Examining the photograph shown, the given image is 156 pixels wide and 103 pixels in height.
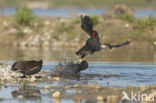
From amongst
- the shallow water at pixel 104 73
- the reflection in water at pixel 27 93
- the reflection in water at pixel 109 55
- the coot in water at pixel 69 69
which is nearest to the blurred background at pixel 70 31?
the reflection in water at pixel 109 55

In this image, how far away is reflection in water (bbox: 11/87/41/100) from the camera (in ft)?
37.9

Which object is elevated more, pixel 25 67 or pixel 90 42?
pixel 90 42

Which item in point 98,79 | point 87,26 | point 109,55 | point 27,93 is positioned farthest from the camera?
point 109,55

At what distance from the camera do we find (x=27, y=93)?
12.1 m

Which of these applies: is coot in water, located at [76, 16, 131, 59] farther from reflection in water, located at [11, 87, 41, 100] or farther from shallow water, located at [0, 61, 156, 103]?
reflection in water, located at [11, 87, 41, 100]

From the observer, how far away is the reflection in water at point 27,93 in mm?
11555

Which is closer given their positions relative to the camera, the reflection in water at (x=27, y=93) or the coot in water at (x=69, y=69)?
the reflection in water at (x=27, y=93)

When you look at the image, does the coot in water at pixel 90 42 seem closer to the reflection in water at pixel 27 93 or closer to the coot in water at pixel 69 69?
the coot in water at pixel 69 69

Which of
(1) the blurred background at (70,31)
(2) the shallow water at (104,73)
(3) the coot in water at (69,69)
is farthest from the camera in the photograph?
(1) the blurred background at (70,31)

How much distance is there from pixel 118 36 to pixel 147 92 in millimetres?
17331

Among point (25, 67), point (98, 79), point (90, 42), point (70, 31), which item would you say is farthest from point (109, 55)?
point (25, 67)

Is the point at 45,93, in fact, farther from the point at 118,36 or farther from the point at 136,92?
the point at 118,36

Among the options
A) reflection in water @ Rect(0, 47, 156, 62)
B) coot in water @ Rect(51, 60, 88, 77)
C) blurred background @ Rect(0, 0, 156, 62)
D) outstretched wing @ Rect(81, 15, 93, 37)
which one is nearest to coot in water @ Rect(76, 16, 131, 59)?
outstretched wing @ Rect(81, 15, 93, 37)

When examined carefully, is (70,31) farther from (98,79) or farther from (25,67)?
(25,67)
